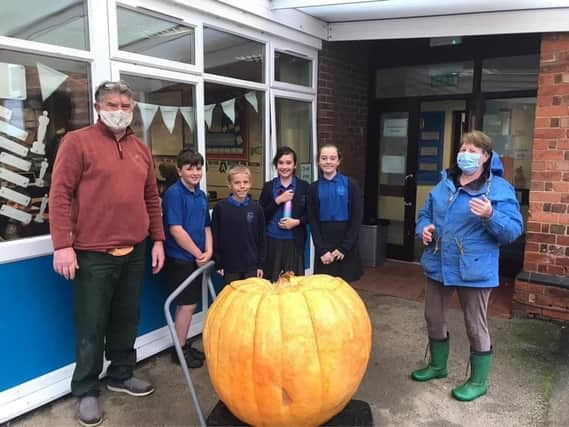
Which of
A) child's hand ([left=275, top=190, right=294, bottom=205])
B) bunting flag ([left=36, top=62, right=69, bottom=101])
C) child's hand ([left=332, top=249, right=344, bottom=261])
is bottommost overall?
child's hand ([left=332, top=249, right=344, bottom=261])

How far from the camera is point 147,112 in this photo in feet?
12.5

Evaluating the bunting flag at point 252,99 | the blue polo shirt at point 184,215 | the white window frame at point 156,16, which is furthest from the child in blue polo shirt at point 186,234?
the bunting flag at point 252,99

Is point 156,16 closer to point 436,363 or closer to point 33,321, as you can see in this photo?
point 33,321

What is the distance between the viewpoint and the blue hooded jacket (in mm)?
2912

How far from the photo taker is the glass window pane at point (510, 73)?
18.7ft

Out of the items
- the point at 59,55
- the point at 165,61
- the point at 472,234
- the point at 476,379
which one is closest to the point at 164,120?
the point at 165,61

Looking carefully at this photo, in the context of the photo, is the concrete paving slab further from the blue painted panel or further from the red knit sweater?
the red knit sweater

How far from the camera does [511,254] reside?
606 centimetres

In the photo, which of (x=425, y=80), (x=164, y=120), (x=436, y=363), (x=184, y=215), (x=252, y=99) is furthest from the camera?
(x=425, y=80)

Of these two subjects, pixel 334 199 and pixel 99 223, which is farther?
pixel 334 199

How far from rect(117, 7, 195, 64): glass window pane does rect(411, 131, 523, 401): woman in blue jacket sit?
86.4 inches

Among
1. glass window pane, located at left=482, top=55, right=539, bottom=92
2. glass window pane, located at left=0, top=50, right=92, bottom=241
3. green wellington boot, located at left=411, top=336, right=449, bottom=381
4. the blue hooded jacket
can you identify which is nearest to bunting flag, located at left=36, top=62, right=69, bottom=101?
glass window pane, located at left=0, top=50, right=92, bottom=241

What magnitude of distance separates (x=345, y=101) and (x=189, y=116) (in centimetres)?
266

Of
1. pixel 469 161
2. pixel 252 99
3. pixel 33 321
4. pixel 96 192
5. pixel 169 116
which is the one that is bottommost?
pixel 33 321
